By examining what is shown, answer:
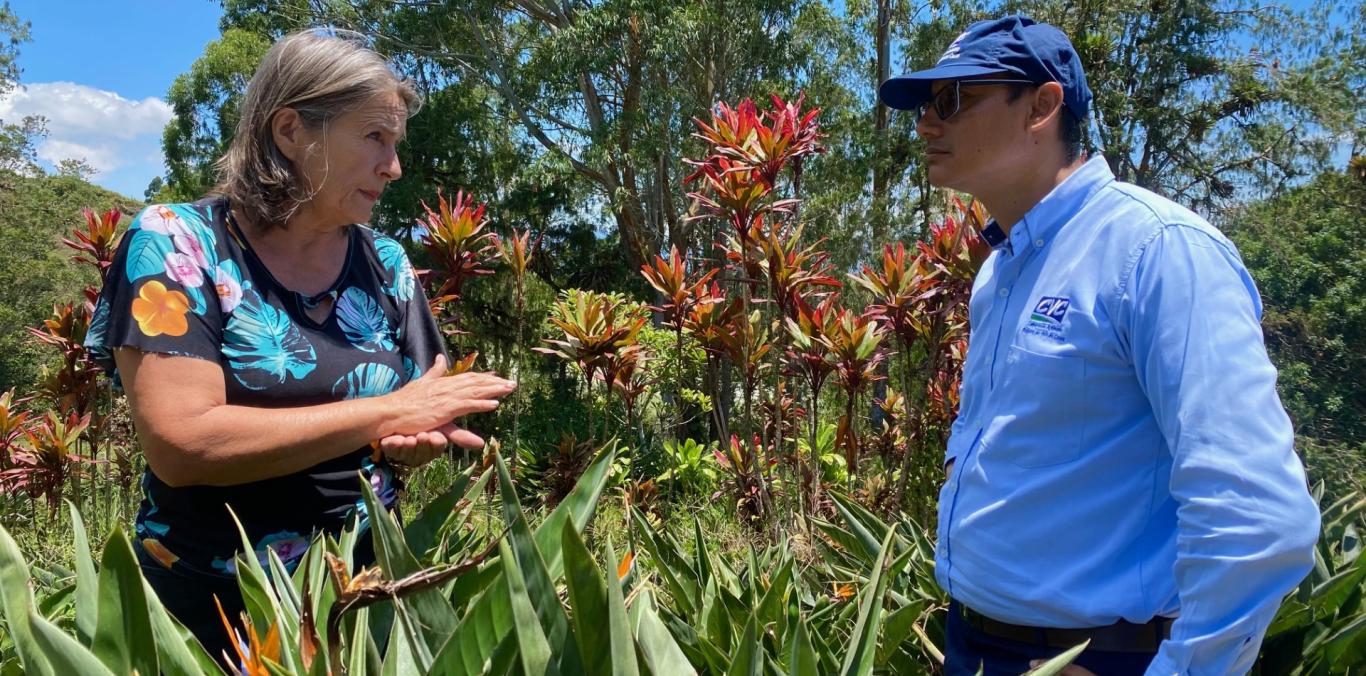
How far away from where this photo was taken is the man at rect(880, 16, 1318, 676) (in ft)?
3.82

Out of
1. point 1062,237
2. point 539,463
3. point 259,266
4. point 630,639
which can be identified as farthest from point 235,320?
point 539,463

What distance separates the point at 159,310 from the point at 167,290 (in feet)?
0.14

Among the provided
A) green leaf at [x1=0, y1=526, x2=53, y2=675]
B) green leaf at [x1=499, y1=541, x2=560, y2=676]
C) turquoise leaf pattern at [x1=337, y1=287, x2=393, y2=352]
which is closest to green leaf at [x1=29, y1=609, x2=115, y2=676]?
green leaf at [x1=0, y1=526, x2=53, y2=675]

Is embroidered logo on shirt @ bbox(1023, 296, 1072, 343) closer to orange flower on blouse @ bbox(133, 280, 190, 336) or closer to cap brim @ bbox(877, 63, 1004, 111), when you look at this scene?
cap brim @ bbox(877, 63, 1004, 111)

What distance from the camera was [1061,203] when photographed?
156cm

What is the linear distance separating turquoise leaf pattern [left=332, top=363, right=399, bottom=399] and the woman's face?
322 millimetres

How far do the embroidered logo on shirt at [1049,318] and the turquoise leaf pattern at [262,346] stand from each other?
1370 mm

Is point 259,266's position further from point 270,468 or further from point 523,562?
point 523,562

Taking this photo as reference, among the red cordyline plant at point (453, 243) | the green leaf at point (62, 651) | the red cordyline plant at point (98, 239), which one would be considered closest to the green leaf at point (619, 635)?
the green leaf at point (62, 651)

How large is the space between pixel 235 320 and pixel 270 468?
11.9 inches

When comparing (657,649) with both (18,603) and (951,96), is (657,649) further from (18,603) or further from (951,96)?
(951,96)

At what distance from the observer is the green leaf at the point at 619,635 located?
1002 mm

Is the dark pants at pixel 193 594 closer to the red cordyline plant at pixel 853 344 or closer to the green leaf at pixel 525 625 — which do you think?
the green leaf at pixel 525 625

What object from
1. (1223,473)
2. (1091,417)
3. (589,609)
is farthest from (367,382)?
(1223,473)
